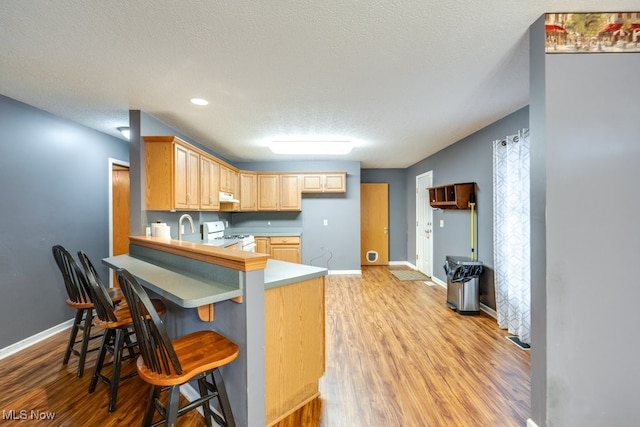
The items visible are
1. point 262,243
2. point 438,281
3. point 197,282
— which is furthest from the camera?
point 262,243

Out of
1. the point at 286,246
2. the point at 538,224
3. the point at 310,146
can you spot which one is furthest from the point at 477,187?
the point at 286,246

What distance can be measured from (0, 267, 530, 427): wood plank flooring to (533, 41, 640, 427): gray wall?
1.61 feet

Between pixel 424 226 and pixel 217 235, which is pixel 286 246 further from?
pixel 424 226

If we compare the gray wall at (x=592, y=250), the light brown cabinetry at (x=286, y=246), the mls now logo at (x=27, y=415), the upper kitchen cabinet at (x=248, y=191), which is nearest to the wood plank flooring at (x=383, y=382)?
the mls now logo at (x=27, y=415)

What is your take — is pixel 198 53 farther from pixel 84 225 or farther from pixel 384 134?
pixel 84 225

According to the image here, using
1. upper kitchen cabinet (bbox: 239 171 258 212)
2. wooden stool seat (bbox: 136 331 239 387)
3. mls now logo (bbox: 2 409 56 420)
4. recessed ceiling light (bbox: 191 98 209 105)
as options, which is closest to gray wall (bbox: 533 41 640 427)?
wooden stool seat (bbox: 136 331 239 387)

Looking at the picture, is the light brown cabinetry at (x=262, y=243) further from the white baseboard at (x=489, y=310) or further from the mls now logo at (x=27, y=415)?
the white baseboard at (x=489, y=310)

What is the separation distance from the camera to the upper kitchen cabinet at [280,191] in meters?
5.42

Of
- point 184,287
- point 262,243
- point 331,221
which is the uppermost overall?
point 331,221

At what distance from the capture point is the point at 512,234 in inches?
114

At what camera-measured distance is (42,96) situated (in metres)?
2.52

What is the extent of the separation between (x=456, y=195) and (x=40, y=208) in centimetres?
511

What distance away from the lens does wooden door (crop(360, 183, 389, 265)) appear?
661 cm

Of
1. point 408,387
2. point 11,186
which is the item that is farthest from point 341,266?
point 11,186
